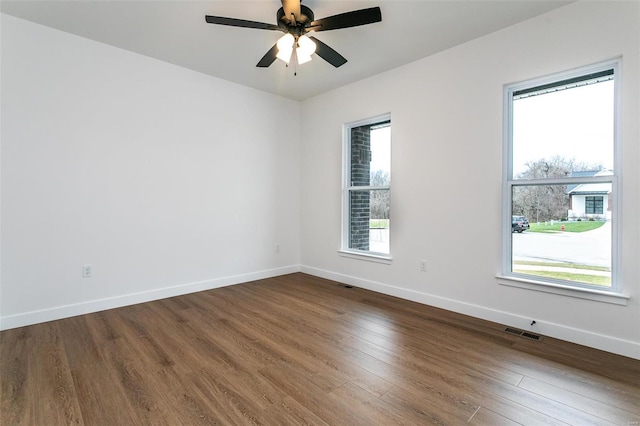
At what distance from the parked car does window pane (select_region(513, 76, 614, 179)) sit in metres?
0.39

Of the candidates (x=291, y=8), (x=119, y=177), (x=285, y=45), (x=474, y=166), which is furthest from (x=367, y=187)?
(x=119, y=177)

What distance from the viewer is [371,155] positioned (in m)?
4.31

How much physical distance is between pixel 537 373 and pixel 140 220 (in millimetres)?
3937

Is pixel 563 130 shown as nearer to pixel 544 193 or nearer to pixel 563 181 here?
pixel 563 181

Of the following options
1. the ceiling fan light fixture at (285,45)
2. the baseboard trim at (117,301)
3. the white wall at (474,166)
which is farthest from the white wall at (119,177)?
the ceiling fan light fixture at (285,45)

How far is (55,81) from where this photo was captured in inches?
119

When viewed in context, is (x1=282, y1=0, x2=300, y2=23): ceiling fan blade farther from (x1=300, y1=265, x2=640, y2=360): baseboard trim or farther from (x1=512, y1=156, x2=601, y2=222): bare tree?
(x1=300, y1=265, x2=640, y2=360): baseboard trim

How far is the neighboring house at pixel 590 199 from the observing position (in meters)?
2.49

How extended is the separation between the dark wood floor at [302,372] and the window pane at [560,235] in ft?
2.02

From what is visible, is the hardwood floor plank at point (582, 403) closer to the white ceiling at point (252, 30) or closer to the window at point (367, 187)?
the window at point (367, 187)

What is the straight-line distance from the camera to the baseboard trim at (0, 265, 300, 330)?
9.46ft

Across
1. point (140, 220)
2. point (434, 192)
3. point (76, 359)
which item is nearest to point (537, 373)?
point (434, 192)

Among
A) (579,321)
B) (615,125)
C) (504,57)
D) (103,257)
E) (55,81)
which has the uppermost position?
(504,57)

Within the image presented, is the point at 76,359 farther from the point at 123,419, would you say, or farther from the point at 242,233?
the point at 242,233
